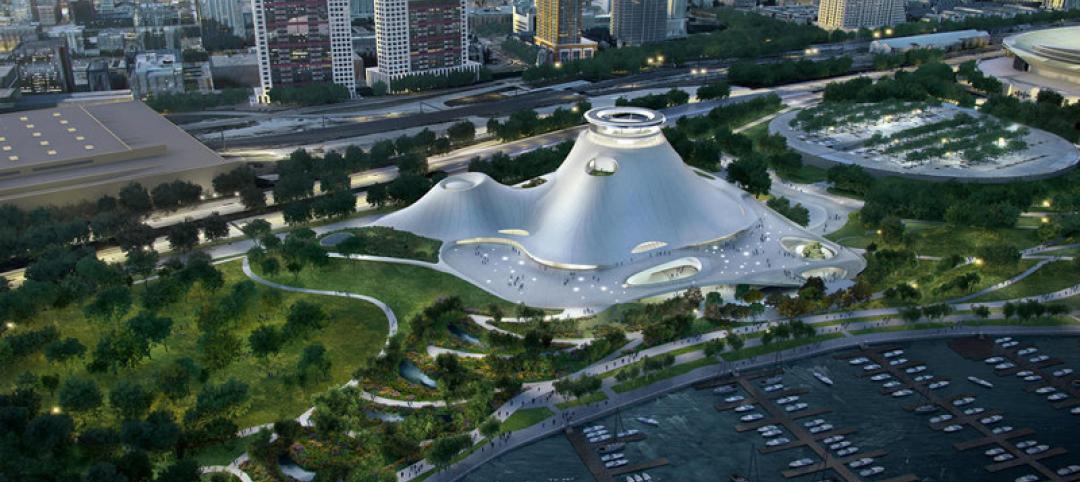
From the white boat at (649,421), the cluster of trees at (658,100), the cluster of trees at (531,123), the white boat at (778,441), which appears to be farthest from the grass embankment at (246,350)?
the cluster of trees at (658,100)

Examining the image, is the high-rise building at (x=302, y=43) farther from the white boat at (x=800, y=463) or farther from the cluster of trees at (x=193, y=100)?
the white boat at (x=800, y=463)

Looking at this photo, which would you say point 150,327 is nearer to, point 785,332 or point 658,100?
point 785,332

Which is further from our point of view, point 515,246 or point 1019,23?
point 1019,23

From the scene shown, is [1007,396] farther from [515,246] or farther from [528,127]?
[528,127]

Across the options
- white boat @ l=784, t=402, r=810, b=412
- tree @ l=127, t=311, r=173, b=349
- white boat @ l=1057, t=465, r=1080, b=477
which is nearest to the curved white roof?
white boat @ l=784, t=402, r=810, b=412

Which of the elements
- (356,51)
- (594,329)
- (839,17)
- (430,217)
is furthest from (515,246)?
(839,17)

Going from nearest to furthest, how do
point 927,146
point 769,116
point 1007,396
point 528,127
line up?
point 1007,396 < point 927,146 < point 528,127 < point 769,116

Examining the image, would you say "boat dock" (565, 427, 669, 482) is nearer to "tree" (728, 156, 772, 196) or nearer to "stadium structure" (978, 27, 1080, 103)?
"tree" (728, 156, 772, 196)
